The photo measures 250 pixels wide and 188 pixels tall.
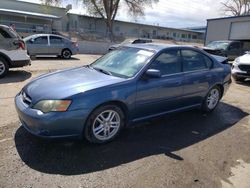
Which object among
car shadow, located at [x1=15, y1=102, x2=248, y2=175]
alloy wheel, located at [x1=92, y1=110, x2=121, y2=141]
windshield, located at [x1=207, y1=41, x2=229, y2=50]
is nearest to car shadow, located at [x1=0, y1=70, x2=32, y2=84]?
car shadow, located at [x1=15, y1=102, x2=248, y2=175]

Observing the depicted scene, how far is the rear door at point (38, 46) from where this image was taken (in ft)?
48.8

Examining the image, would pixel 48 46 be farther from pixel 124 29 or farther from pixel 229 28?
pixel 124 29

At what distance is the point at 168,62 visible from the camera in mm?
4676

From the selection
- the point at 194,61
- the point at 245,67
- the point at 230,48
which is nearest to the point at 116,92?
the point at 194,61

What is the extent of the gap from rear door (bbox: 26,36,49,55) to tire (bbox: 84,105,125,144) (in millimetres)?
12389

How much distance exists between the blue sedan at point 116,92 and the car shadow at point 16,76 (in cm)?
431

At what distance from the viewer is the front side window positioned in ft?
14.7

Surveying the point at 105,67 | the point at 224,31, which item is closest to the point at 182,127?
the point at 105,67

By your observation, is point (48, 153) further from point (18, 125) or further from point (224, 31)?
point (224, 31)

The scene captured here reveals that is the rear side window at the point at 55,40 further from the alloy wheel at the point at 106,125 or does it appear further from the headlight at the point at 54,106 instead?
the headlight at the point at 54,106

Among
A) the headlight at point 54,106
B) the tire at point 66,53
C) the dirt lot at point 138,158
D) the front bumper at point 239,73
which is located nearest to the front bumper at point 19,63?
the dirt lot at point 138,158

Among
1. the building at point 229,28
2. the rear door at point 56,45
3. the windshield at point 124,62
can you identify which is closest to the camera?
the windshield at point 124,62

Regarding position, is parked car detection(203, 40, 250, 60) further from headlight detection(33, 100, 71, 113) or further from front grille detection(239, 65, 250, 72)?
headlight detection(33, 100, 71, 113)

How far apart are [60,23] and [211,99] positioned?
1353 inches
